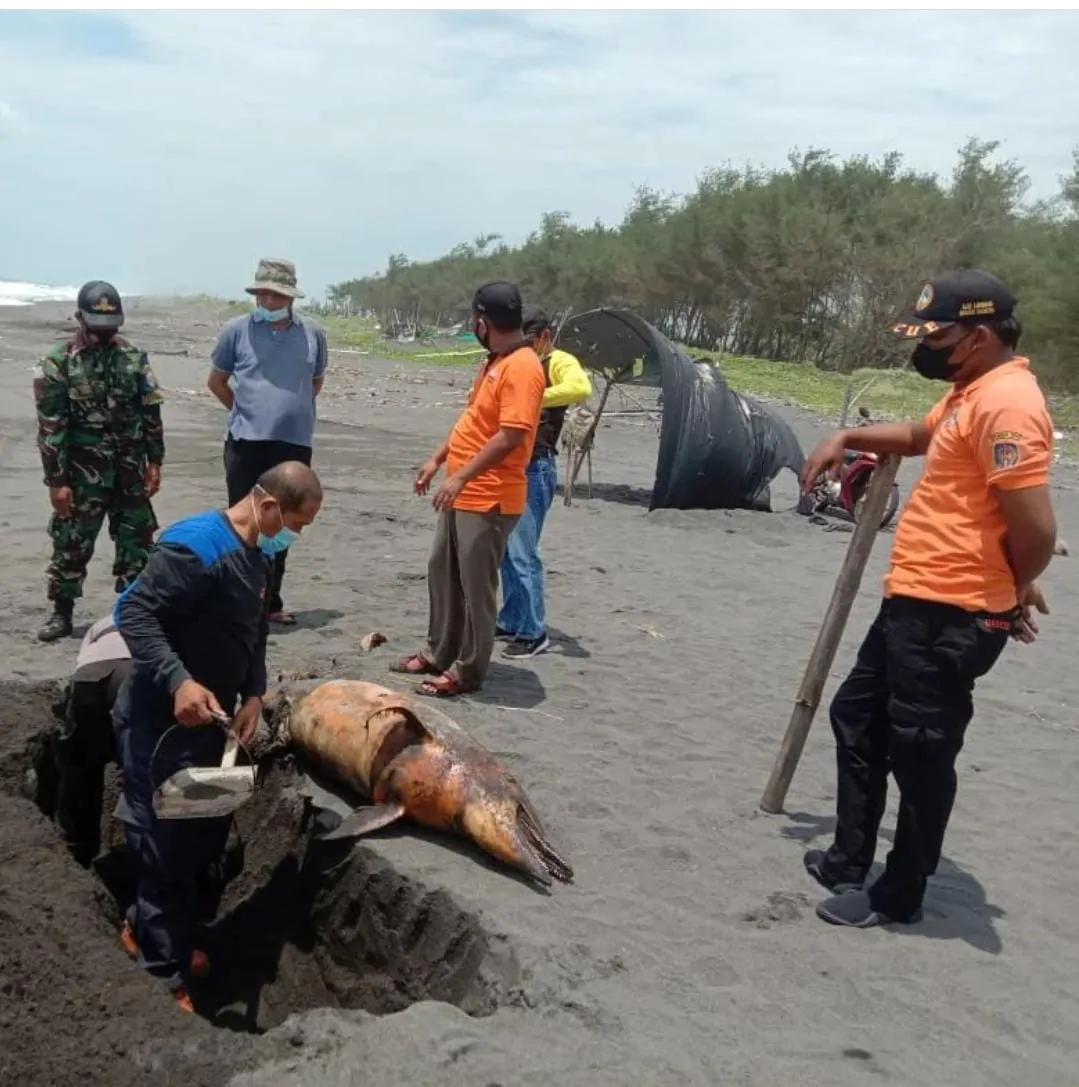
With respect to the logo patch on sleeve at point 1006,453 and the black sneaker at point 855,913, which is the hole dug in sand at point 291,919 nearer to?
the black sneaker at point 855,913

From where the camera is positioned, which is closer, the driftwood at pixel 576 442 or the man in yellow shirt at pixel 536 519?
the man in yellow shirt at pixel 536 519

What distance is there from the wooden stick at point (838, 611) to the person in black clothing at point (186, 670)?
2.06 metres

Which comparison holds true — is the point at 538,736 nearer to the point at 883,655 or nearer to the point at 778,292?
the point at 883,655

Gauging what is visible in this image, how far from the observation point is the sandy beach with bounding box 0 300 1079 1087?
10.6 ft

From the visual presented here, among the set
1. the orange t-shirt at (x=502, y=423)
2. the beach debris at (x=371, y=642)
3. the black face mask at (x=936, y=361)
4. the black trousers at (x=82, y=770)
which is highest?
the black face mask at (x=936, y=361)

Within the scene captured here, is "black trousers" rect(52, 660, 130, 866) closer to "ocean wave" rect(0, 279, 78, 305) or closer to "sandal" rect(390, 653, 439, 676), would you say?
"sandal" rect(390, 653, 439, 676)

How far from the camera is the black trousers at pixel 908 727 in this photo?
144 inches

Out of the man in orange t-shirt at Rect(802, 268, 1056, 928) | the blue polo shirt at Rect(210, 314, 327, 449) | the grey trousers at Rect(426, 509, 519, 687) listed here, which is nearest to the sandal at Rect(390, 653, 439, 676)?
the grey trousers at Rect(426, 509, 519, 687)

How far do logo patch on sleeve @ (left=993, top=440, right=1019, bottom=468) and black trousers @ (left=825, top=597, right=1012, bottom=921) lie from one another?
0.48 m

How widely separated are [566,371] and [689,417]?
600 centimetres

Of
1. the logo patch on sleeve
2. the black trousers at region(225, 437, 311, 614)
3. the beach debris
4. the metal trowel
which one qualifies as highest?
the logo patch on sleeve

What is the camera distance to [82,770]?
504 cm

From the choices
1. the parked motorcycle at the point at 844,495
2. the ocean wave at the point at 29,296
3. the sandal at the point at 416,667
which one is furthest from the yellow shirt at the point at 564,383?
the ocean wave at the point at 29,296

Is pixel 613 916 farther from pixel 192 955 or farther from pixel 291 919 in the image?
pixel 192 955
